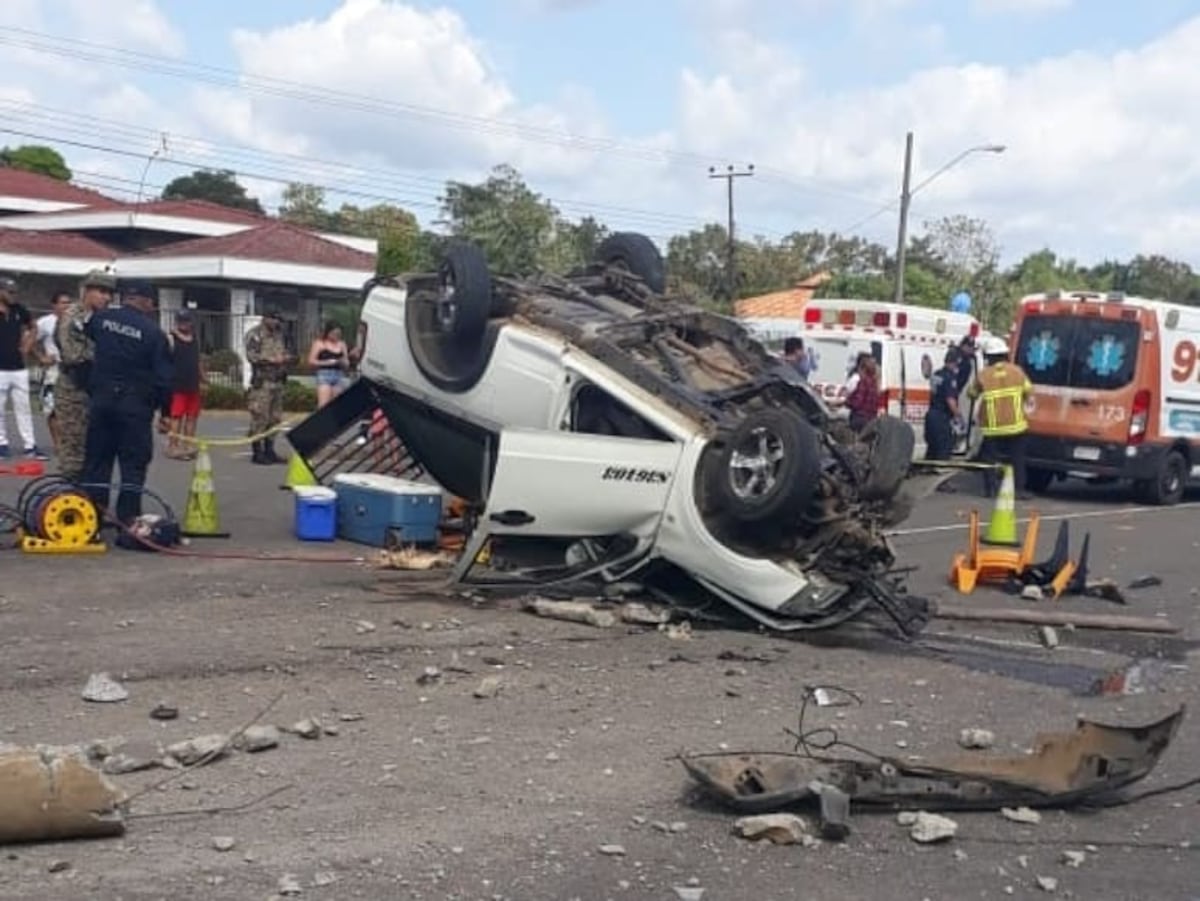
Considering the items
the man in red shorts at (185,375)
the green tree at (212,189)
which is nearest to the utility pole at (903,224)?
the man in red shorts at (185,375)

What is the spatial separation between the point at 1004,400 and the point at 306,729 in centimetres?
1232

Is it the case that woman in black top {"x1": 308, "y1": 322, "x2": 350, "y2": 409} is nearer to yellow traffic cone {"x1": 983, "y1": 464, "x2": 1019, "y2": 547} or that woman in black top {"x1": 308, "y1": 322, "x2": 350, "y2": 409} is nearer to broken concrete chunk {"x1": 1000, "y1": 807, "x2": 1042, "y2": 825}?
yellow traffic cone {"x1": 983, "y1": 464, "x2": 1019, "y2": 547}

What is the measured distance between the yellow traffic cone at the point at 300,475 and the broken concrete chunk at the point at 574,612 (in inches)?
147

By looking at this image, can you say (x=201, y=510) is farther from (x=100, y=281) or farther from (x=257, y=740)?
(x=257, y=740)

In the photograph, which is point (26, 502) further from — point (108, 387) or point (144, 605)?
point (144, 605)

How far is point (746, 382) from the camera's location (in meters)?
9.96

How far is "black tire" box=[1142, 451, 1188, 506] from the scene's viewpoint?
18.7 meters

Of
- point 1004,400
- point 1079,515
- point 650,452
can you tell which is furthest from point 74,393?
point 1079,515

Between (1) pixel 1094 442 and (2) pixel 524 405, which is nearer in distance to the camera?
(2) pixel 524 405

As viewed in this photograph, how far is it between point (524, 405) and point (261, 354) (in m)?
7.85

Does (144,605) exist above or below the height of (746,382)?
below

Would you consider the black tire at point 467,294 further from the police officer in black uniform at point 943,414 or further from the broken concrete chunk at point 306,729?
the police officer in black uniform at point 943,414

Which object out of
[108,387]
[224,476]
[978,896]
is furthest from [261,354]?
[978,896]

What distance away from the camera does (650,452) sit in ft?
30.6
